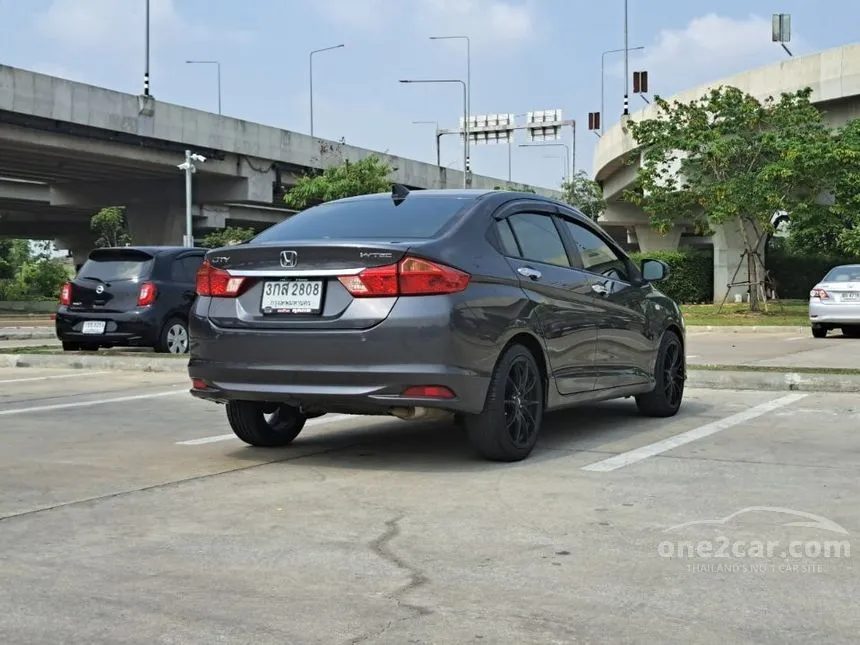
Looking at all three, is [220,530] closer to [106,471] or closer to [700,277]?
[106,471]

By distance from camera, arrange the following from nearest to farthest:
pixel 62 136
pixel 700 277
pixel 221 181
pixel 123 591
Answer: pixel 123 591 → pixel 62 136 → pixel 700 277 → pixel 221 181

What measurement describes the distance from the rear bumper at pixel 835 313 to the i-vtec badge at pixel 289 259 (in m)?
→ 16.3

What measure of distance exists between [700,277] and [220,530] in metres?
40.1

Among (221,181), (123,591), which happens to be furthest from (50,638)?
(221,181)

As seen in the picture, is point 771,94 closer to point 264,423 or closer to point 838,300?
point 838,300

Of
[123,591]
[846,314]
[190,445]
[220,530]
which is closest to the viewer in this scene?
[123,591]

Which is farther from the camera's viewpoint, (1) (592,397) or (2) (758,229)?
(2) (758,229)

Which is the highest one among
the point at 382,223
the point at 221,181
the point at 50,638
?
the point at 221,181

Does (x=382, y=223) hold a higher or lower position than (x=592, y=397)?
higher

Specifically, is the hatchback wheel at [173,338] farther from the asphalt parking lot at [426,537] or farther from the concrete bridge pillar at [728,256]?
the concrete bridge pillar at [728,256]

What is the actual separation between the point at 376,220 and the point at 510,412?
140cm

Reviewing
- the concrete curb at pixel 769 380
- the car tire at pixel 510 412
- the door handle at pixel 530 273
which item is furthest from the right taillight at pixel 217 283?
the concrete curb at pixel 769 380

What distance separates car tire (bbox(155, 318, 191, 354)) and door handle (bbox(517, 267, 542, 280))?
854 centimetres

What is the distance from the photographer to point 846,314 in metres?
20.0
